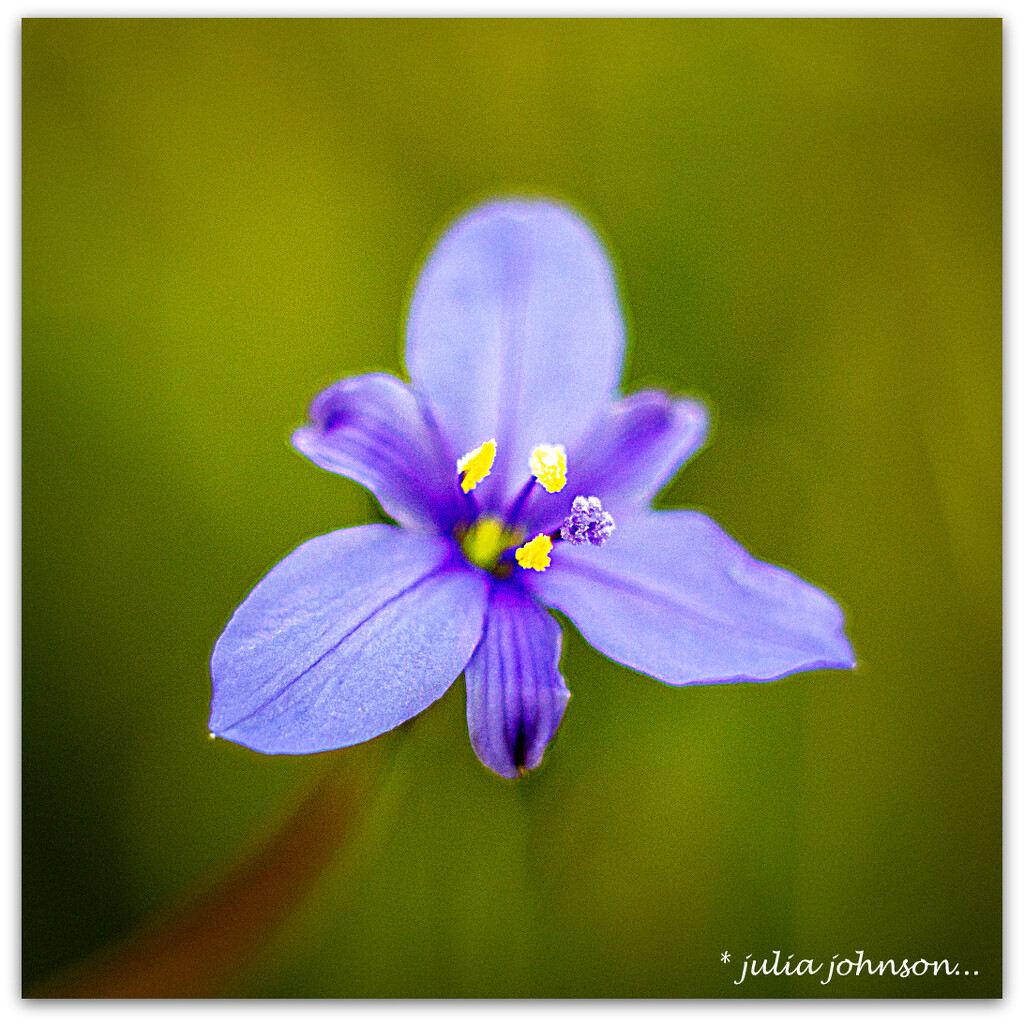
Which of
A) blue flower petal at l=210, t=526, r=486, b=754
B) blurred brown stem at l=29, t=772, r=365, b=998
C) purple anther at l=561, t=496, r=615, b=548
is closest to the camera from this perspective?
blue flower petal at l=210, t=526, r=486, b=754

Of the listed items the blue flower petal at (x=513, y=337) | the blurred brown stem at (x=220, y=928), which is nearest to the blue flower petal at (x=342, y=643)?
the blue flower petal at (x=513, y=337)

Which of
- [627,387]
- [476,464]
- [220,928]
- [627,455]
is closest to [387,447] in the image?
[476,464]

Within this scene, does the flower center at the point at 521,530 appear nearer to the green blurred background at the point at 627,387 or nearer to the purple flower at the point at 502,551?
the purple flower at the point at 502,551

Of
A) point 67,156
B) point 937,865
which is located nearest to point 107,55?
point 67,156

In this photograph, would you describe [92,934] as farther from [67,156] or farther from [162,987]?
[67,156]

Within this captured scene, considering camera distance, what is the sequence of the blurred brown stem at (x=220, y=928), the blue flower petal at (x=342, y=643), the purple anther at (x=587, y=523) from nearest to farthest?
the blue flower petal at (x=342, y=643) → the purple anther at (x=587, y=523) → the blurred brown stem at (x=220, y=928)

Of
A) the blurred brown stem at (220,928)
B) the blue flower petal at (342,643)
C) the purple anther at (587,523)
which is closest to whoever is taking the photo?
the blue flower petal at (342,643)

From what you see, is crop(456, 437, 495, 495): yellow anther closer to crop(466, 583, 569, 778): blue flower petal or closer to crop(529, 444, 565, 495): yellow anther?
crop(529, 444, 565, 495): yellow anther

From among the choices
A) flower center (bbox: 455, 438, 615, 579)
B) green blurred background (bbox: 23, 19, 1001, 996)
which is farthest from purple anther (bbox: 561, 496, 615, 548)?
green blurred background (bbox: 23, 19, 1001, 996)
